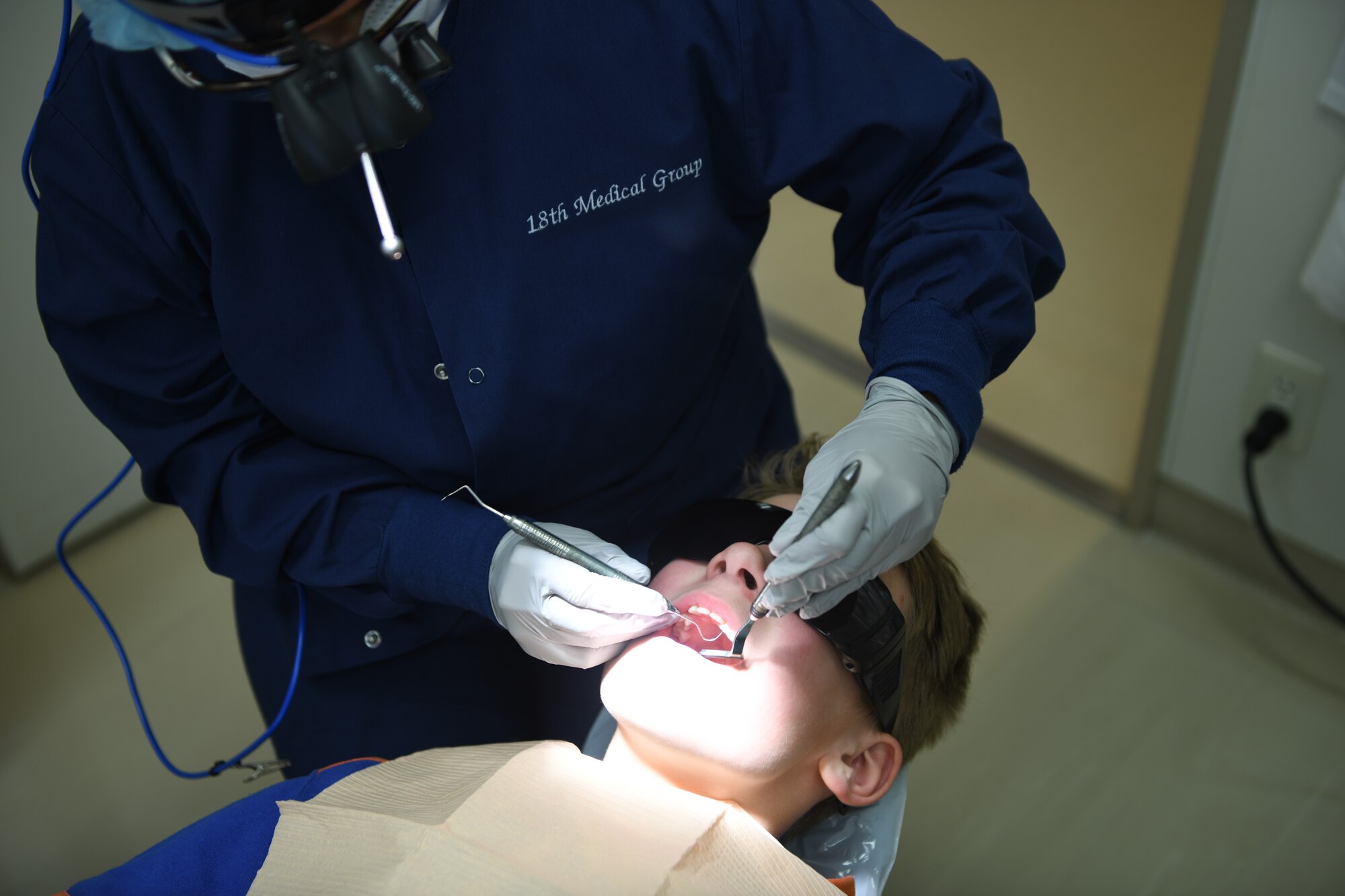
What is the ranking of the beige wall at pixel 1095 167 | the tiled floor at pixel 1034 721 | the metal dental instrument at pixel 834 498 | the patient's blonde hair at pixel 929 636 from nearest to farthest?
the metal dental instrument at pixel 834 498
the patient's blonde hair at pixel 929 636
the tiled floor at pixel 1034 721
the beige wall at pixel 1095 167

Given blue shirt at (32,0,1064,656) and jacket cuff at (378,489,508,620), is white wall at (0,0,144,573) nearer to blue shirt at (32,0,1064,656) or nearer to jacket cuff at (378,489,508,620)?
blue shirt at (32,0,1064,656)

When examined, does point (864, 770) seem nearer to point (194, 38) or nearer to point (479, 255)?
point (479, 255)

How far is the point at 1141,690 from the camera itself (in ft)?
7.14

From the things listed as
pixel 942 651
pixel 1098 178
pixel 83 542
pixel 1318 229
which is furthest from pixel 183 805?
pixel 1318 229

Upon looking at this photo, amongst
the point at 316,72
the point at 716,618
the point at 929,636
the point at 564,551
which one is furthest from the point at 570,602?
the point at 316,72

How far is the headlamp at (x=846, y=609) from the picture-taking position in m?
1.26

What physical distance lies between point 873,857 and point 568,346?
2.20ft

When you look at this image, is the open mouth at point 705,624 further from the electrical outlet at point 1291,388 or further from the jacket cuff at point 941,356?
the electrical outlet at point 1291,388

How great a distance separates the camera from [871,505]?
3.85ft

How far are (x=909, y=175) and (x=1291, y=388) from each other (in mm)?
1096

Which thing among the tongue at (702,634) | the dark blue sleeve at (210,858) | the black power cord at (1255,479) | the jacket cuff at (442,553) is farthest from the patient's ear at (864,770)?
the black power cord at (1255,479)

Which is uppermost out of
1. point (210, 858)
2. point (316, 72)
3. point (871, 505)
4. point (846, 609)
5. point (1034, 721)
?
point (316, 72)

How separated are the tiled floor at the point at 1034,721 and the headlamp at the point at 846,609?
800 millimetres

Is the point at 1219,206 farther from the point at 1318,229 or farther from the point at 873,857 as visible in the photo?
the point at 873,857
